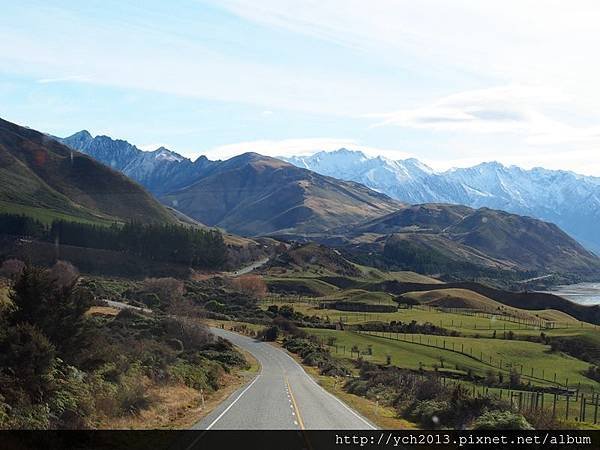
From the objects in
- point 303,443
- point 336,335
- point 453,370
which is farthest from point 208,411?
point 336,335

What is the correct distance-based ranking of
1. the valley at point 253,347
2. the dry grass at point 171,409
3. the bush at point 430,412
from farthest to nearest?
the bush at point 430,412
the valley at point 253,347
the dry grass at point 171,409

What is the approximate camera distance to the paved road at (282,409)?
25.4 m

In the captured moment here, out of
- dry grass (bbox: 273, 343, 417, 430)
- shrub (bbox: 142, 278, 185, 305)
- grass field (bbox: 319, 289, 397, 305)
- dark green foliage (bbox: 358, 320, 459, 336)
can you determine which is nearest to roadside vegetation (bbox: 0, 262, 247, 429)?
dry grass (bbox: 273, 343, 417, 430)

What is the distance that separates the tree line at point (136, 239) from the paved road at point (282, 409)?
134 m

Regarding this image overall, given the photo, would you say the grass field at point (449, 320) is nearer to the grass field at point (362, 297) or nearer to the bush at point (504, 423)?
the grass field at point (362, 297)

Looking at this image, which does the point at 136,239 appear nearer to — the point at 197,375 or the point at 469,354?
the point at 469,354

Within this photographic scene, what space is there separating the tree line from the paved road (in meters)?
134

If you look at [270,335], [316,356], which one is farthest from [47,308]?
[270,335]

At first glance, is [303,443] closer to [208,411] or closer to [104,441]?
[104,441]

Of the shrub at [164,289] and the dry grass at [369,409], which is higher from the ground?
the dry grass at [369,409]

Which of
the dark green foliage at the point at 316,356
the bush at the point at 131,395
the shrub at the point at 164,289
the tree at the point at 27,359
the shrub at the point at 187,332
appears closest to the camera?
the tree at the point at 27,359

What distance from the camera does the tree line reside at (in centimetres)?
18200

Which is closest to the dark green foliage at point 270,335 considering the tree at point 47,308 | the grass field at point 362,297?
the grass field at point 362,297

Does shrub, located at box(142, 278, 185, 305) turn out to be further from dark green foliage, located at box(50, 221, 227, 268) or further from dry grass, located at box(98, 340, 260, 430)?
dry grass, located at box(98, 340, 260, 430)
